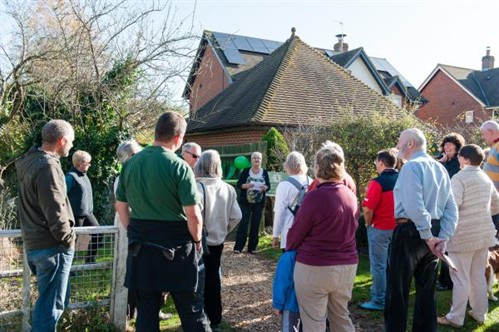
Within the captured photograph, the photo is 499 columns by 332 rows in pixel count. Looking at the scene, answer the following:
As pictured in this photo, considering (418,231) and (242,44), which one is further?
(242,44)

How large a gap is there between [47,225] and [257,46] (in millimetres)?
27436

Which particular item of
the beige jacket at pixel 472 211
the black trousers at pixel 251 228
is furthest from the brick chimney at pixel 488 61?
the beige jacket at pixel 472 211

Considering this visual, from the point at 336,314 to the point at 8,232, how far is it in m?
2.96

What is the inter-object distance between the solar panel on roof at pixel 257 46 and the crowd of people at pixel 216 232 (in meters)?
25.7

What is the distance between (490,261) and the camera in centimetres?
571

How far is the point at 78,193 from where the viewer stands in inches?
244

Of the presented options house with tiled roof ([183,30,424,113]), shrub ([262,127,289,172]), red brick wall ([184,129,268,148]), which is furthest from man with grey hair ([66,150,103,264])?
house with tiled roof ([183,30,424,113])

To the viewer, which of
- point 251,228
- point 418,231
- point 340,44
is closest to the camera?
point 418,231

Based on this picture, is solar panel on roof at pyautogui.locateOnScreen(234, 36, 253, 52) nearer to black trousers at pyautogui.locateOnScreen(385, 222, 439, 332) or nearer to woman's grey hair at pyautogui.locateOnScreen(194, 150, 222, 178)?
woman's grey hair at pyautogui.locateOnScreen(194, 150, 222, 178)

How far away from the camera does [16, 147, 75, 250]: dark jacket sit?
353cm

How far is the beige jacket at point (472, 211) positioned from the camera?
488 centimetres

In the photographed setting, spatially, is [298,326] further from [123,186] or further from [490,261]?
[490,261]

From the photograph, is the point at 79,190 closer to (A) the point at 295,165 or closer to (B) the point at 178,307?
(A) the point at 295,165

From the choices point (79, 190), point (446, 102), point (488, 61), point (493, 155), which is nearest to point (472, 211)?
point (493, 155)
